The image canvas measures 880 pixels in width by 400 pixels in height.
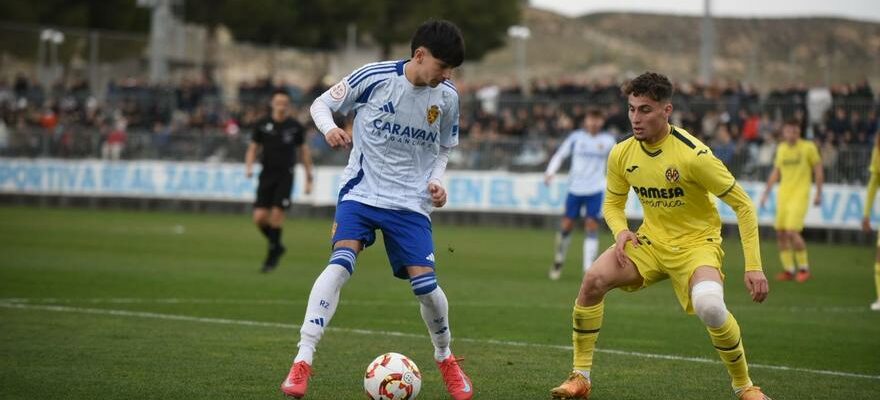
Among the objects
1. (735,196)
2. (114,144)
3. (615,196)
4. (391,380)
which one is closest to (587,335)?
(615,196)

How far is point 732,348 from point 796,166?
1174 centimetres

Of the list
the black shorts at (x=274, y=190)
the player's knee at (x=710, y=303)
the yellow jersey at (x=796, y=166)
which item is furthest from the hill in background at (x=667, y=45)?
the player's knee at (x=710, y=303)

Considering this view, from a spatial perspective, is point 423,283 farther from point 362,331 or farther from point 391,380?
point 362,331

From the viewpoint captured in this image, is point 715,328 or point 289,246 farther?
point 289,246

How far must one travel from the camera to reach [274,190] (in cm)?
1864

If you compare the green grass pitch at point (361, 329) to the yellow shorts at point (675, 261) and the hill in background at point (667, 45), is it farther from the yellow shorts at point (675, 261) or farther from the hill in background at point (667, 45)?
the hill in background at point (667, 45)

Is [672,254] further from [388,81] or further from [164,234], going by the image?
[164,234]

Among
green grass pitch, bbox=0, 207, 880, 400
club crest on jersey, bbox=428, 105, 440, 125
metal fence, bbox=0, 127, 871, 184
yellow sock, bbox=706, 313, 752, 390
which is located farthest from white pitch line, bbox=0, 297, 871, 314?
metal fence, bbox=0, 127, 871, 184

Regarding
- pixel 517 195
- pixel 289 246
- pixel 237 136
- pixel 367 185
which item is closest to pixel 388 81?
pixel 367 185

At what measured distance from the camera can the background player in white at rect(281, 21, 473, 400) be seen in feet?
27.9

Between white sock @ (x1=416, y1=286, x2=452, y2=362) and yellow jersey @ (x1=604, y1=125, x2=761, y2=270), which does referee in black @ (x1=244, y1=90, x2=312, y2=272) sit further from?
yellow jersey @ (x1=604, y1=125, x2=761, y2=270)

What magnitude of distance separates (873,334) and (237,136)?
24.2 m

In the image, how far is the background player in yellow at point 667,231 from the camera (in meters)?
8.33

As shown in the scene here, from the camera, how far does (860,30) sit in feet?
330
